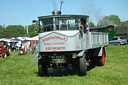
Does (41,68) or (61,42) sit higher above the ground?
(61,42)

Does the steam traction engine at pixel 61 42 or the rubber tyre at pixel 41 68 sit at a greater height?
the steam traction engine at pixel 61 42

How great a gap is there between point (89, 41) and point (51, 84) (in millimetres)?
3614

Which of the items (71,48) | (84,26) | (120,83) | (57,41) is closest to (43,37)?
(57,41)

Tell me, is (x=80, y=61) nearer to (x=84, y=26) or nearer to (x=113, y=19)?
(x=84, y=26)

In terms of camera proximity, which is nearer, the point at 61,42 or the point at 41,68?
the point at 61,42

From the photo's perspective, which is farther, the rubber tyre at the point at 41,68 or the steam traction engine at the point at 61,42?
the rubber tyre at the point at 41,68

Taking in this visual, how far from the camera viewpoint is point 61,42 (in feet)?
30.0

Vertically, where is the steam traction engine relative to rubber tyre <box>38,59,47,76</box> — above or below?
above

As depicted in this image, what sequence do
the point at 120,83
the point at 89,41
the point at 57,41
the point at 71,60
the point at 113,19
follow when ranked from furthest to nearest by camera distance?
the point at 113,19 → the point at 89,41 → the point at 71,60 → the point at 57,41 → the point at 120,83

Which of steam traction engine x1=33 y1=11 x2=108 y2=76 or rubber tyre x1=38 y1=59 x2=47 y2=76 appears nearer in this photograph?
steam traction engine x1=33 y1=11 x2=108 y2=76

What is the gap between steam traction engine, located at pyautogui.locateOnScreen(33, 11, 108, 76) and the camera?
30.0 ft

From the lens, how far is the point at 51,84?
780 centimetres

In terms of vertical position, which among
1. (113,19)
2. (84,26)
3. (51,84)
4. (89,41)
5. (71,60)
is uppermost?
(113,19)

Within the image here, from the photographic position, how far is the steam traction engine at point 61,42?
360 inches
